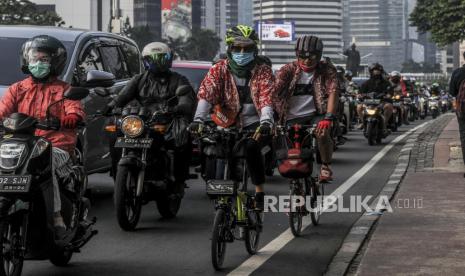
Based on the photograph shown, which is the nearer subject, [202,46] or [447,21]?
[447,21]

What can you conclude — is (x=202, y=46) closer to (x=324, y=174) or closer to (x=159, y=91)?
(x=159, y=91)

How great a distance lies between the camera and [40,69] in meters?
7.79

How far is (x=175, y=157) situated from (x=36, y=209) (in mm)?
3763

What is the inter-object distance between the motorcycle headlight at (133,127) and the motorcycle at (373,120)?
48.6ft

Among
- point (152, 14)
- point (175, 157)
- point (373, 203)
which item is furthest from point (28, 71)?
point (152, 14)

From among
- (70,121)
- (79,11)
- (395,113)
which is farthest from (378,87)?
(79,11)

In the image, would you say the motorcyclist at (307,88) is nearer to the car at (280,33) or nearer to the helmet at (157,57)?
the helmet at (157,57)

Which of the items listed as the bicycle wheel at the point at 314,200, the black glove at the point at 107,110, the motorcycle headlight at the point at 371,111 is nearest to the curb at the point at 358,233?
the bicycle wheel at the point at 314,200

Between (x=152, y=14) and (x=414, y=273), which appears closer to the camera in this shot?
(x=414, y=273)

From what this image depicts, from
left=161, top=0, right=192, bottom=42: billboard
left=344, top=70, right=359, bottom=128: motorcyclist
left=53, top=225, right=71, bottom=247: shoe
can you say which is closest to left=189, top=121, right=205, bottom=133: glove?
left=53, top=225, right=71, bottom=247: shoe

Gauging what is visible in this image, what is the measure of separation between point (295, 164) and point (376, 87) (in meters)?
16.0

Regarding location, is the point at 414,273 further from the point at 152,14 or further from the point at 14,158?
the point at 152,14

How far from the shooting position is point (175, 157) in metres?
10.9

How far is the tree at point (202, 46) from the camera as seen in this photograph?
137625 mm
